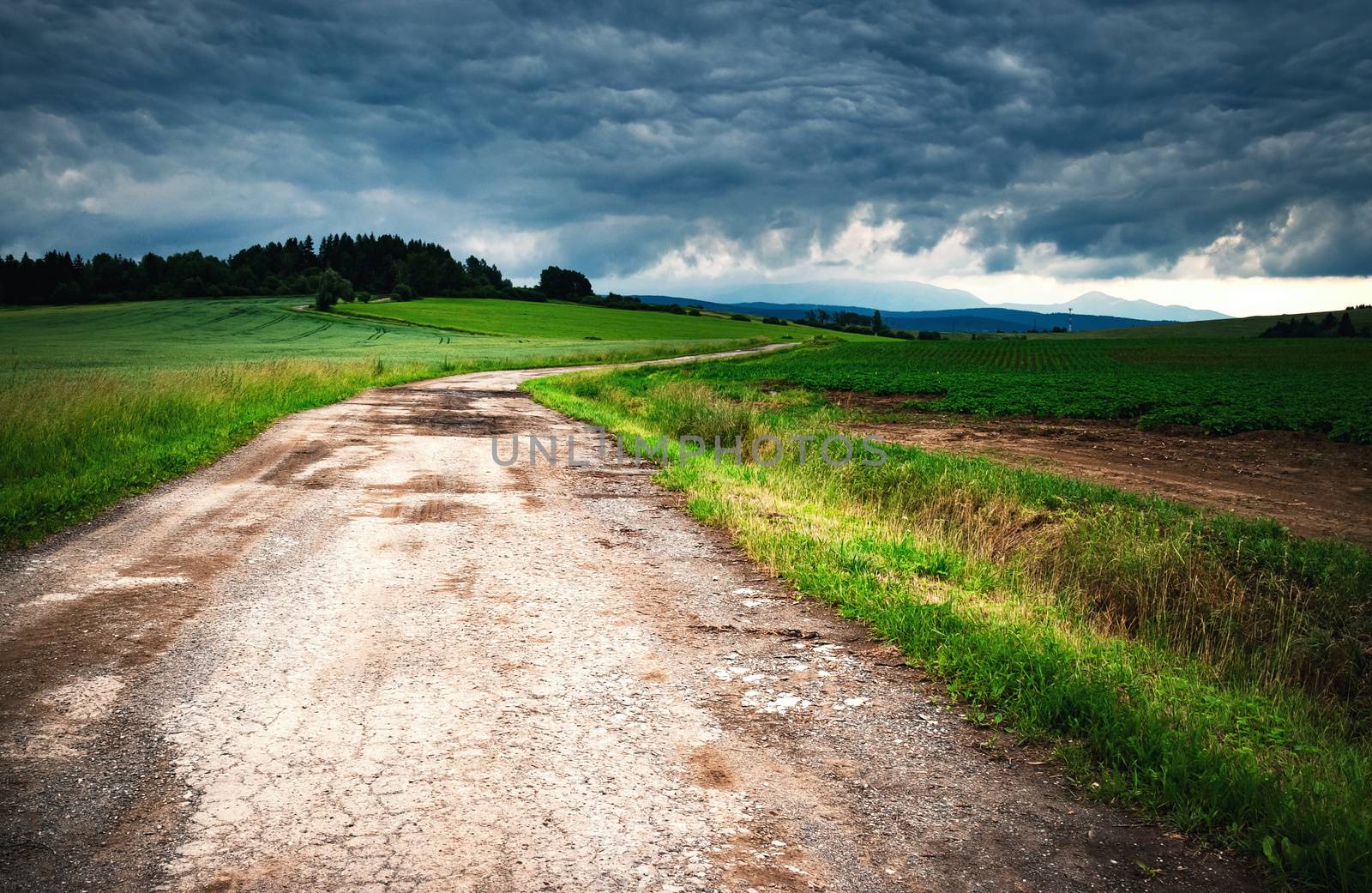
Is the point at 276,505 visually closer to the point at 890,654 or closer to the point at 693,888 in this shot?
the point at 890,654

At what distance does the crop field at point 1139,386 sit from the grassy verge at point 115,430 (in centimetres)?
1958

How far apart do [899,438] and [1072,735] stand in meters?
15.3

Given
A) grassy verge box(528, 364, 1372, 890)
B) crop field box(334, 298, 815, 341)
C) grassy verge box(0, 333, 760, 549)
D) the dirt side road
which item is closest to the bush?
crop field box(334, 298, 815, 341)

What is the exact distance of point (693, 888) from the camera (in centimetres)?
275

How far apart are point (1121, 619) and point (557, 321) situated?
90.7 metres

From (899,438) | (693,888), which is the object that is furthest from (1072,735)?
(899,438)

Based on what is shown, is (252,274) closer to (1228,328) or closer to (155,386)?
(155,386)

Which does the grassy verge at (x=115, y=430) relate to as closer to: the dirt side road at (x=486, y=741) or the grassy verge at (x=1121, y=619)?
the dirt side road at (x=486, y=741)

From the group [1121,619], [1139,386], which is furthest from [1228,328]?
[1121,619]

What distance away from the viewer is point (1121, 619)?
23.2 feet

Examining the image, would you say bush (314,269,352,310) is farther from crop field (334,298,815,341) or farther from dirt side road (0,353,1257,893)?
dirt side road (0,353,1257,893)

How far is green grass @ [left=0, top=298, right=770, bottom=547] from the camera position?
9230mm

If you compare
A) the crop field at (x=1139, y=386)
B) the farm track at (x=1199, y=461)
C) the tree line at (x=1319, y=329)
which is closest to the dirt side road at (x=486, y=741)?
the farm track at (x=1199, y=461)

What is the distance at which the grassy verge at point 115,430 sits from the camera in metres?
8.07
